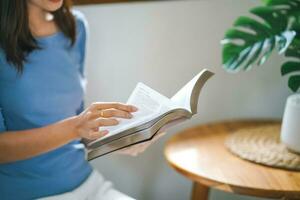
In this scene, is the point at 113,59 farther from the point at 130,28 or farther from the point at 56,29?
the point at 56,29

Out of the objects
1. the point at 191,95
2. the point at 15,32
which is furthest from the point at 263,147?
the point at 15,32

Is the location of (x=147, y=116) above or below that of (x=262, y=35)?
below

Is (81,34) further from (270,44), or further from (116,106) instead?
(270,44)

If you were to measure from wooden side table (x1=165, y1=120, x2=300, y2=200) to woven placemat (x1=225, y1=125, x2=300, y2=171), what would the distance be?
0.02 m

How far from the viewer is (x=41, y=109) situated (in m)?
1.12

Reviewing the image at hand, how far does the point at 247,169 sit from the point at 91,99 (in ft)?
1.78

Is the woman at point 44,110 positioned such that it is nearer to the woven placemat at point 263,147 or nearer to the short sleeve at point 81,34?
the short sleeve at point 81,34

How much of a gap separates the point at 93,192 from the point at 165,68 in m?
0.49

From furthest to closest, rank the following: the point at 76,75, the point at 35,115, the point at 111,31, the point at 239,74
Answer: the point at 239,74 → the point at 111,31 → the point at 76,75 → the point at 35,115

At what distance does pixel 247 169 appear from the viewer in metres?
1.20

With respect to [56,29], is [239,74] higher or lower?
lower

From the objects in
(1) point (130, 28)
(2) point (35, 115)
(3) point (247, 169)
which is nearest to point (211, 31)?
(1) point (130, 28)

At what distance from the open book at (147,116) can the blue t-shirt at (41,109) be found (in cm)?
16

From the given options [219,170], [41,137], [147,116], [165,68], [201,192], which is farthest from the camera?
[165,68]
